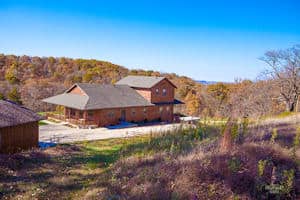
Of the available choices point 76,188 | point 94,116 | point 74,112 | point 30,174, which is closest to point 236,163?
point 76,188

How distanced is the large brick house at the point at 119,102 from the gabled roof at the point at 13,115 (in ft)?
28.7

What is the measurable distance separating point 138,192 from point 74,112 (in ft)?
71.2

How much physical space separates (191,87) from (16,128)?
3884cm

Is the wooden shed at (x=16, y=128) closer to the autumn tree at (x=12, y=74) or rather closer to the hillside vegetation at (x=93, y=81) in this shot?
the hillside vegetation at (x=93, y=81)

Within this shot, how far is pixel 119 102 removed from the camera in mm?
26688

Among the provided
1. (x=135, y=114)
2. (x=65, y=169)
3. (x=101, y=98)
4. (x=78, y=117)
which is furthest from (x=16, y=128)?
(x=135, y=114)

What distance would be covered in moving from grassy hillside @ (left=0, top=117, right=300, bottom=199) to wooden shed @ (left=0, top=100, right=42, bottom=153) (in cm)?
268

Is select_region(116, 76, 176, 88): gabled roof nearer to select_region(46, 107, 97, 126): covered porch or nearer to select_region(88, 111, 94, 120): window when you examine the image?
select_region(88, 111, 94, 120): window

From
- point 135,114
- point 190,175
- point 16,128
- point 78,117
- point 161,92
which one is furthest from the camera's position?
point 161,92

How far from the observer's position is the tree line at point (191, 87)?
21391mm

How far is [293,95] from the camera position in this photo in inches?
834

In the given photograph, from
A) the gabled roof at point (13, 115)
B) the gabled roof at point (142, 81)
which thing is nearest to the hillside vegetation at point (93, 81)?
the gabled roof at point (142, 81)

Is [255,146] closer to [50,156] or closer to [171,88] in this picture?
[50,156]

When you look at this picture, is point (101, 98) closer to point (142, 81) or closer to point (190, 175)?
point (142, 81)
